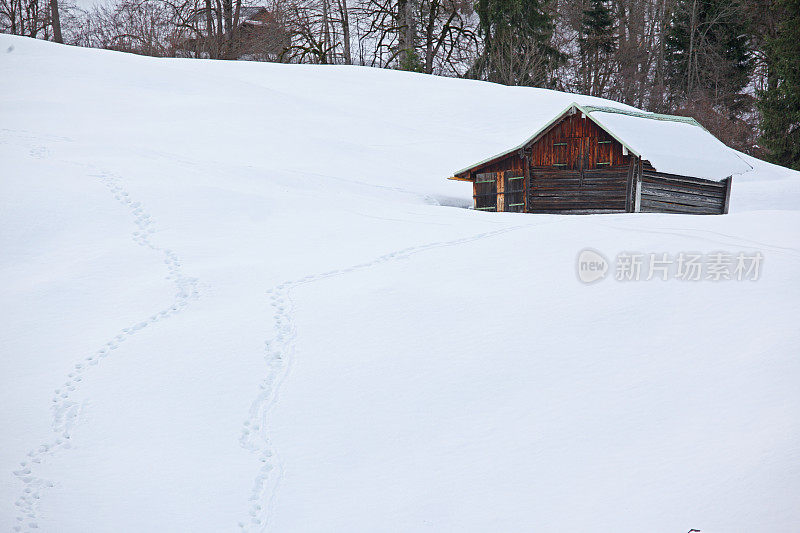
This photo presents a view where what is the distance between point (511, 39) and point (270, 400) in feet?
117

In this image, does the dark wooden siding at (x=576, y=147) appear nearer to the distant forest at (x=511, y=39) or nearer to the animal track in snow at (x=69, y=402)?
the animal track in snow at (x=69, y=402)

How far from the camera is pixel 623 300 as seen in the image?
8.14 meters

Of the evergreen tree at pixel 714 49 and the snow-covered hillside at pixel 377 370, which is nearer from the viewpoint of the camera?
the snow-covered hillside at pixel 377 370

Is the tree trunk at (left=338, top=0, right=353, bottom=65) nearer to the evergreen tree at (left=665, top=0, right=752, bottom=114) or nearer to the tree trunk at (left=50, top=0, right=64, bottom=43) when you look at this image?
the tree trunk at (left=50, top=0, right=64, bottom=43)

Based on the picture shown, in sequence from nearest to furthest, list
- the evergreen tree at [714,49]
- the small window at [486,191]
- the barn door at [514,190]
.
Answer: the barn door at [514,190], the small window at [486,191], the evergreen tree at [714,49]

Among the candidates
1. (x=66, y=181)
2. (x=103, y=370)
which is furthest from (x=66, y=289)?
(x=66, y=181)

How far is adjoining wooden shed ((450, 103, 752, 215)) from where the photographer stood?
59.5 ft

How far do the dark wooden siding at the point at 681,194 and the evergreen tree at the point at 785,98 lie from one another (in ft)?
39.4

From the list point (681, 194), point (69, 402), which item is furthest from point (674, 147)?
point (69, 402)

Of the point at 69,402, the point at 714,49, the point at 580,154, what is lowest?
the point at 69,402

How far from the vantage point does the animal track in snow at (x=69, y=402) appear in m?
Answer: 5.33

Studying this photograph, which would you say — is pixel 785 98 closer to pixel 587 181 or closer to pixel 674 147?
pixel 674 147

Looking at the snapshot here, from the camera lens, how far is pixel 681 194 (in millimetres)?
19047

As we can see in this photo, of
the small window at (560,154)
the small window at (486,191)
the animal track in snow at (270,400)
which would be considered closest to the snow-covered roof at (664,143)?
the small window at (560,154)
